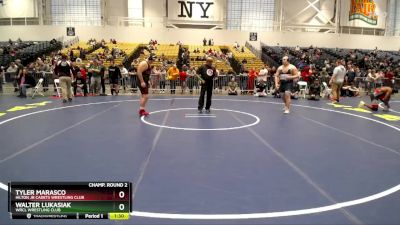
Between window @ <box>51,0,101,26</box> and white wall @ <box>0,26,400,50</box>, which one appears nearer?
white wall @ <box>0,26,400,50</box>

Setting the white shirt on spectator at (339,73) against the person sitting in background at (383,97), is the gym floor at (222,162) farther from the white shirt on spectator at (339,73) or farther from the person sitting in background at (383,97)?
the white shirt on spectator at (339,73)

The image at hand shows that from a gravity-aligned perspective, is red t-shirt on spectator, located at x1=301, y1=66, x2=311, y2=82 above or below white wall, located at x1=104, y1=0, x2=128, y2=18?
below

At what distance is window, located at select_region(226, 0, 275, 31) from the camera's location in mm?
35688

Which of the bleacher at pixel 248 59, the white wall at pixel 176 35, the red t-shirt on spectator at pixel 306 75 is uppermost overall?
the white wall at pixel 176 35

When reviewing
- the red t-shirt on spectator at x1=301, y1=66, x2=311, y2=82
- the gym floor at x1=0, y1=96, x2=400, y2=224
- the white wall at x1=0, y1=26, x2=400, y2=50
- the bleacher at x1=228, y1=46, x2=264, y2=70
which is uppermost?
the white wall at x1=0, y1=26, x2=400, y2=50

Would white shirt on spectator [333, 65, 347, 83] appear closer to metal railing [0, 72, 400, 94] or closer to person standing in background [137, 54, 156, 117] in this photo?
metal railing [0, 72, 400, 94]

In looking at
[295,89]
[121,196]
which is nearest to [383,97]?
[295,89]

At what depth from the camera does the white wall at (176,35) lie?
33.8 metres

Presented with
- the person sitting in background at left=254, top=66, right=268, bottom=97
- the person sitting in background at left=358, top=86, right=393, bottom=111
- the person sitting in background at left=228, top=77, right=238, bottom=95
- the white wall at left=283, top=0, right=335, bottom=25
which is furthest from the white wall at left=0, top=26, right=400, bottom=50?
the person sitting in background at left=358, top=86, right=393, bottom=111

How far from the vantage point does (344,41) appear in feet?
119

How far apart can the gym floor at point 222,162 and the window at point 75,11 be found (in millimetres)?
26390

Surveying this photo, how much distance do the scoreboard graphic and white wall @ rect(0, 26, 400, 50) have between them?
32.6 metres

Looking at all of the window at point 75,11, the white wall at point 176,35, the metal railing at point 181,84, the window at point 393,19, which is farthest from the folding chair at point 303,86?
the window at point 393,19

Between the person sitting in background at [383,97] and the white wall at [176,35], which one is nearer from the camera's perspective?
the person sitting in background at [383,97]
